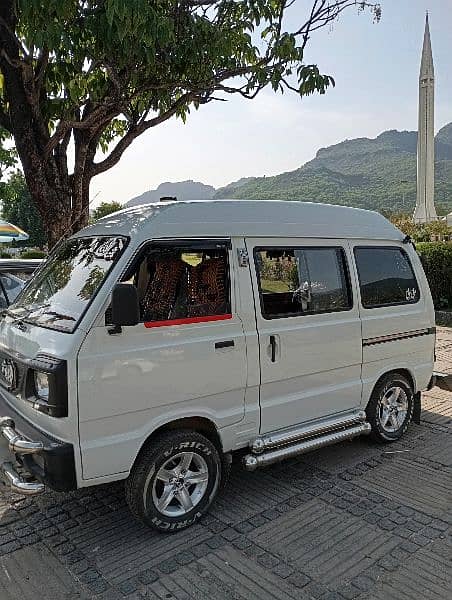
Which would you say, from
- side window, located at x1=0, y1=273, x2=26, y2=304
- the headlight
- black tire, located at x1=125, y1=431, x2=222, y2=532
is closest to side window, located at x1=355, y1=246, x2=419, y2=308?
black tire, located at x1=125, y1=431, x2=222, y2=532

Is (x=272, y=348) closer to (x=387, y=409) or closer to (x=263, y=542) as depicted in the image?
(x=263, y=542)

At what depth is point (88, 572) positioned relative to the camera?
3301mm

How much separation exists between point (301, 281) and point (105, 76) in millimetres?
3495

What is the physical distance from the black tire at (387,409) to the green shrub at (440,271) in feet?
23.7

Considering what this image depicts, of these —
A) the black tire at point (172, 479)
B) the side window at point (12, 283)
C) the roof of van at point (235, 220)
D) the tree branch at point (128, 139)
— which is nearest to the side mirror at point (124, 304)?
the roof of van at point (235, 220)

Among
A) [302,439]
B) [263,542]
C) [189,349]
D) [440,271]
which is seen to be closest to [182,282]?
[189,349]

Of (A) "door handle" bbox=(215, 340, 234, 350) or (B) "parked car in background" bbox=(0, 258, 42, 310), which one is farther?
(B) "parked car in background" bbox=(0, 258, 42, 310)

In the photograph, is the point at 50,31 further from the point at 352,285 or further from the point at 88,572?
the point at 88,572

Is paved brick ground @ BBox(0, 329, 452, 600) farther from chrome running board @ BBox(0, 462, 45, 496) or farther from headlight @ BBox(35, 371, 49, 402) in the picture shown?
headlight @ BBox(35, 371, 49, 402)

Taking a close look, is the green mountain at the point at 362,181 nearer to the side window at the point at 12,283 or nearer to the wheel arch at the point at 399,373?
the side window at the point at 12,283

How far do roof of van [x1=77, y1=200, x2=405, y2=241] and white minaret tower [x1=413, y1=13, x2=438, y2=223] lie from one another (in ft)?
123

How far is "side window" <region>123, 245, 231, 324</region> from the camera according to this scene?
363cm

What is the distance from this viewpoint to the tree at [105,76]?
5078 millimetres

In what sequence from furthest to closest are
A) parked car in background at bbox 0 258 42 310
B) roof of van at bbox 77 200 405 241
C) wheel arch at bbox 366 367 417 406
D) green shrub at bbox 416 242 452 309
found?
green shrub at bbox 416 242 452 309, parked car in background at bbox 0 258 42 310, wheel arch at bbox 366 367 417 406, roof of van at bbox 77 200 405 241
